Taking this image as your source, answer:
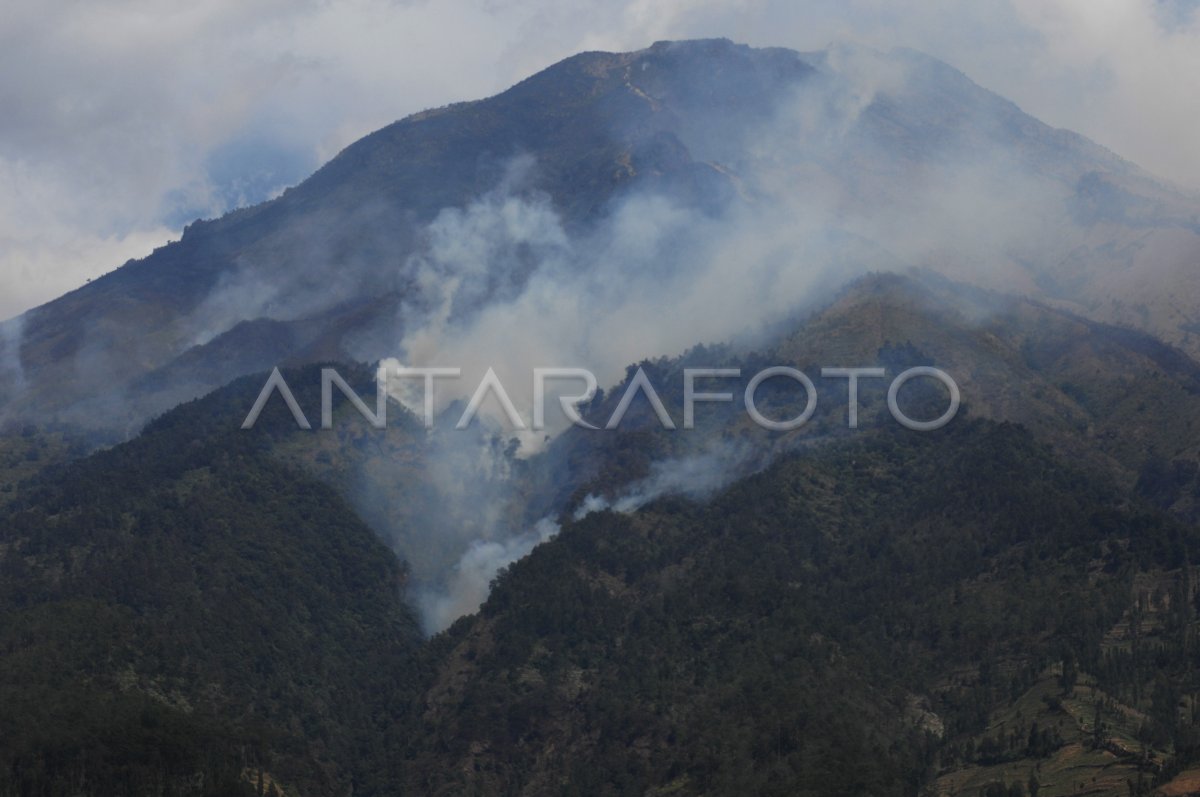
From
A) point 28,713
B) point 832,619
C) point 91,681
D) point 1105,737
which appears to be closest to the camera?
point 1105,737

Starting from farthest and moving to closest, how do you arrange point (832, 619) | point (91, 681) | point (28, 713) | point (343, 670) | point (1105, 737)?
point (343, 670)
point (832, 619)
point (91, 681)
point (28, 713)
point (1105, 737)

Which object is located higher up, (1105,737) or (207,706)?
(207,706)

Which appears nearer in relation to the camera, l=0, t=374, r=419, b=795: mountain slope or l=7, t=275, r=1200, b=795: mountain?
l=7, t=275, r=1200, b=795: mountain

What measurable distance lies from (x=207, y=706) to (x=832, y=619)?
2096 inches

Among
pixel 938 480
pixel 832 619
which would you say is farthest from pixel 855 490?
pixel 832 619

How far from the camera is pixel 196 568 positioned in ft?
607

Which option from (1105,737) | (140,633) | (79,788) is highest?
(140,633)

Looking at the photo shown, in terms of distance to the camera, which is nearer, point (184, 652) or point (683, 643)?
point (184, 652)

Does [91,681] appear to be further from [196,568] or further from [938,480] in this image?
[938,480]

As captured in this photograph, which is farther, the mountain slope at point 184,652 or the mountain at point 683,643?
the mountain slope at point 184,652

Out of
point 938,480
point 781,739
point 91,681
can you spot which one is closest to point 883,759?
point 781,739

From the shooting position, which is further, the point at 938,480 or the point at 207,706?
the point at 938,480

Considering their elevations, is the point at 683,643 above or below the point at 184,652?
below

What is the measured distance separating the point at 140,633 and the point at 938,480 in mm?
75730
